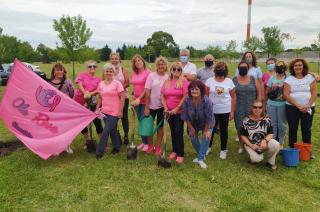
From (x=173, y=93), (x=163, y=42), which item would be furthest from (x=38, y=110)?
(x=163, y=42)

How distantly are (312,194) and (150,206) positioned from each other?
8.25 ft

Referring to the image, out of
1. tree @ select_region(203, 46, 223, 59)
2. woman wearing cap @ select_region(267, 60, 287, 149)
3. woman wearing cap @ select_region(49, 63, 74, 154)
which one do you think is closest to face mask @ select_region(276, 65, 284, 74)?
woman wearing cap @ select_region(267, 60, 287, 149)

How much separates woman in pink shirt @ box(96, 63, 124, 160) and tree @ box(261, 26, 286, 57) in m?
32.7

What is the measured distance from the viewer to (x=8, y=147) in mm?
7742

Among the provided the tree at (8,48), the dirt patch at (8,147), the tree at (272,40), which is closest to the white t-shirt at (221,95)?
the dirt patch at (8,147)

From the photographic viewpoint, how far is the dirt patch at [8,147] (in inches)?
282

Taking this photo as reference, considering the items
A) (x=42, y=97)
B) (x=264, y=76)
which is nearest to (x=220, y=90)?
(x=264, y=76)

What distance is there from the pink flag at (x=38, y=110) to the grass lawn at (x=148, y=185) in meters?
0.62

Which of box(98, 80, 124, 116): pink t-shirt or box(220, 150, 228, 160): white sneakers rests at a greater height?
box(98, 80, 124, 116): pink t-shirt

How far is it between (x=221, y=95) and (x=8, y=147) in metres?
4.95

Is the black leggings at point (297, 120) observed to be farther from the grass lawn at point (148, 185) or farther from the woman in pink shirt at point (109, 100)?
the woman in pink shirt at point (109, 100)

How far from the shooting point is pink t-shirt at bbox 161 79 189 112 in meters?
6.24

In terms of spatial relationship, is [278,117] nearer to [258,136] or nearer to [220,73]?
[258,136]

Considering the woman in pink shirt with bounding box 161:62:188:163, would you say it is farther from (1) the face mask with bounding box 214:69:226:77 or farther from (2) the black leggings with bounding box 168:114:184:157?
(1) the face mask with bounding box 214:69:226:77
